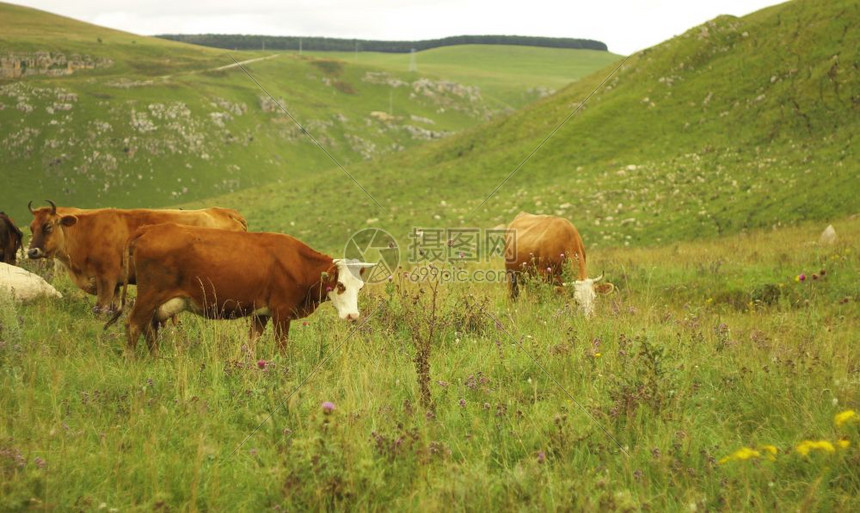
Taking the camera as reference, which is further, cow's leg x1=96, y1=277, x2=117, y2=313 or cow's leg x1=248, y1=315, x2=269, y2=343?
cow's leg x1=96, y1=277, x2=117, y2=313

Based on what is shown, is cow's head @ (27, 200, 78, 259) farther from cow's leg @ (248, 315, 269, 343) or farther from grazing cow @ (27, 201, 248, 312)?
cow's leg @ (248, 315, 269, 343)

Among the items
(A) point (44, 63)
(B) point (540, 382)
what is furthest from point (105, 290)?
(A) point (44, 63)

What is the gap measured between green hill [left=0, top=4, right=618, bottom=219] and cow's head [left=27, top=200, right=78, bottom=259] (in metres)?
66.7

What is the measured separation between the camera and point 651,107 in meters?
36.0

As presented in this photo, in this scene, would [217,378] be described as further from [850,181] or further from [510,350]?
[850,181]

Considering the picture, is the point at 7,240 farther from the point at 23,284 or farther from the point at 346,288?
the point at 346,288

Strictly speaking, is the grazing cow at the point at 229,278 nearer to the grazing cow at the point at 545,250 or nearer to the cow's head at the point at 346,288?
the cow's head at the point at 346,288

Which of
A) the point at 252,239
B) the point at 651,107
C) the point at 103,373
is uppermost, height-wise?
the point at 651,107

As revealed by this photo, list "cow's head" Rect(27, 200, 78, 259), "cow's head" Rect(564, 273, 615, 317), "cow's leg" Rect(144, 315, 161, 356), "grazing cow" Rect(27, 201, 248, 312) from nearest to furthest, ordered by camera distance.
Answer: "cow's leg" Rect(144, 315, 161, 356) < "cow's head" Rect(564, 273, 615, 317) < "grazing cow" Rect(27, 201, 248, 312) < "cow's head" Rect(27, 200, 78, 259)

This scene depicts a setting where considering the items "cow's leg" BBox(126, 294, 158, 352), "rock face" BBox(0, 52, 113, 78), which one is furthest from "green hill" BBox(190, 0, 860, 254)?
"rock face" BBox(0, 52, 113, 78)

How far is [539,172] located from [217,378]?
30717 mm

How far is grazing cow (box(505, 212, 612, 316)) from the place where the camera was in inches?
449

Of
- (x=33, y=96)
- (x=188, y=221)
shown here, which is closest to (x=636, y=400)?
(x=188, y=221)

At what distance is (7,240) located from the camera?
13.6m
